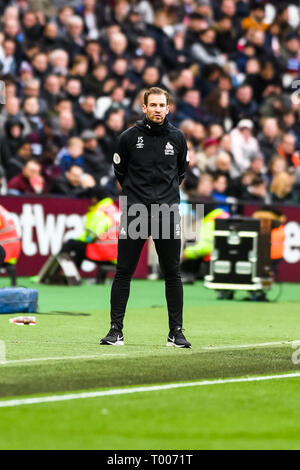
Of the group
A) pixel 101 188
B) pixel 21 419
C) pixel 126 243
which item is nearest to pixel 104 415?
pixel 21 419

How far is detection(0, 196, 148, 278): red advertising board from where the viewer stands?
2084 centimetres

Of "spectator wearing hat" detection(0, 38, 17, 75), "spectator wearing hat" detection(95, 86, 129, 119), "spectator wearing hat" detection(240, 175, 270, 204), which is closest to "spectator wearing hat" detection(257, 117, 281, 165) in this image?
"spectator wearing hat" detection(240, 175, 270, 204)

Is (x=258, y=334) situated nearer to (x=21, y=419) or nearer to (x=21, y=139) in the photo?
(x=21, y=419)

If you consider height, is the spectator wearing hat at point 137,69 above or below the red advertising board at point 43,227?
above

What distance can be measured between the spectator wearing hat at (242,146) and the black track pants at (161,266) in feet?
45.4

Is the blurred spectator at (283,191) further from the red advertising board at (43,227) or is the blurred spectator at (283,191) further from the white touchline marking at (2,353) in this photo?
the white touchline marking at (2,353)

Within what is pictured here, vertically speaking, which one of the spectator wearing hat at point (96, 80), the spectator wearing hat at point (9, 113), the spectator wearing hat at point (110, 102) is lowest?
the spectator wearing hat at point (9, 113)

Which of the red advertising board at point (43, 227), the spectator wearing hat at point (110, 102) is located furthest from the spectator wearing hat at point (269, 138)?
the red advertising board at point (43, 227)

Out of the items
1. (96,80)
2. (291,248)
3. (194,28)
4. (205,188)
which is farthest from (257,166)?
(194,28)

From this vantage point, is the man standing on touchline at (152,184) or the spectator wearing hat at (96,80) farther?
the spectator wearing hat at (96,80)

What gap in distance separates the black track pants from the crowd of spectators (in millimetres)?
10117

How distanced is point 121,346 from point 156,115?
2.10 meters

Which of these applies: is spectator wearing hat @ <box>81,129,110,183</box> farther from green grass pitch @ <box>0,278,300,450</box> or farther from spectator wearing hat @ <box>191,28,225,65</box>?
green grass pitch @ <box>0,278,300,450</box>

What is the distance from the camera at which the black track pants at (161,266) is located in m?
10.6
